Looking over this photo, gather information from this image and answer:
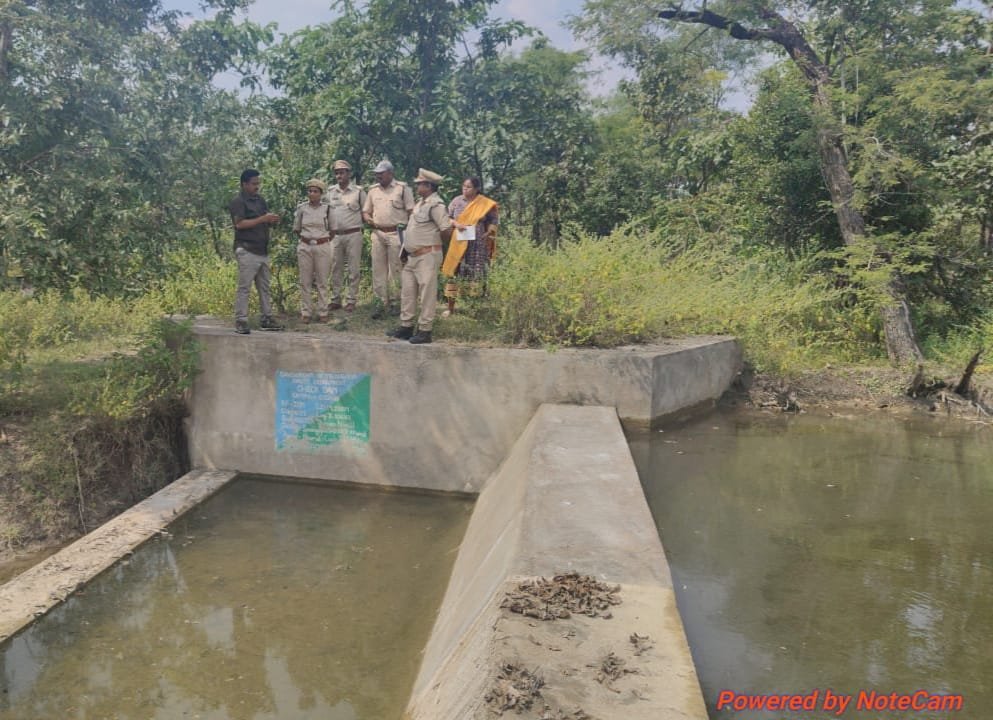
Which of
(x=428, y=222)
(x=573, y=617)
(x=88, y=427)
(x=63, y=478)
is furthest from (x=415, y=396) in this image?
(x=573, y=617)

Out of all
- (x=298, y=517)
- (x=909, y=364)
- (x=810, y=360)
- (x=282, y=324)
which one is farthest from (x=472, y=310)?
(x=909, y=364)

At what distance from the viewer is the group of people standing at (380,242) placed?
6.81m

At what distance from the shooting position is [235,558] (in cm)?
530

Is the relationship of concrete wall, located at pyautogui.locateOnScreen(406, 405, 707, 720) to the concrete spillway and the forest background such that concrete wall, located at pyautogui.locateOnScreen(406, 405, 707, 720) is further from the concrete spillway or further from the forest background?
the forest background

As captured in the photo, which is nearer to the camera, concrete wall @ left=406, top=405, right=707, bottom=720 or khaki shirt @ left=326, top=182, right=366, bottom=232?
concrete wall @ left=406, top=405, right=707, bottom=720

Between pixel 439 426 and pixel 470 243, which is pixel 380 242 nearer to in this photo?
pixel 470 243

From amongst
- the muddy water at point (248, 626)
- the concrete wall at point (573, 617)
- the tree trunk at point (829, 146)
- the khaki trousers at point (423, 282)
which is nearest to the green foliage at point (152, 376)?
the muddy water at point (248, 626)

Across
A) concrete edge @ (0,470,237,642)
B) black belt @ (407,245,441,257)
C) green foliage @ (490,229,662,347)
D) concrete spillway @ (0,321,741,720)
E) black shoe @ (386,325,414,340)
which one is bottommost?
Result: concrete edge @ (0,470,237,642)

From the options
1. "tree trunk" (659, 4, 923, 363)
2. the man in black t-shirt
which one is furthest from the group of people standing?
"tree trunk" (659, 4, 923, 363)

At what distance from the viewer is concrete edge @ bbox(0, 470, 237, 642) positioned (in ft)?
14.6

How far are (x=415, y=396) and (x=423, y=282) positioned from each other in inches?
42.2

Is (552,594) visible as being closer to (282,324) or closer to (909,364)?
(282,324)

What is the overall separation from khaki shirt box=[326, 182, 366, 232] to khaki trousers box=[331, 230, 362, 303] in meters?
0.13

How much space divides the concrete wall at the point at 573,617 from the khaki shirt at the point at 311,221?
3549 millimetres
